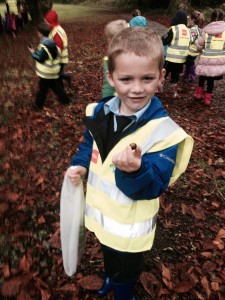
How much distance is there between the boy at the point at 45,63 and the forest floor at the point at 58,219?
0.40 metres

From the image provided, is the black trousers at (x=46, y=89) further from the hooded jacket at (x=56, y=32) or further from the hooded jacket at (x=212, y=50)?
the hooded jacket at (x=212, y=50)

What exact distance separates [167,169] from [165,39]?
19.8 ft

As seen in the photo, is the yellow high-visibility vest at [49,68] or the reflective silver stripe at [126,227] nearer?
the reflective silver stripe at [126,227]

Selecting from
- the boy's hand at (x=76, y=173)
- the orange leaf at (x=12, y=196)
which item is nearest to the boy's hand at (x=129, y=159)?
the boy's hand at (x=76, y=173)

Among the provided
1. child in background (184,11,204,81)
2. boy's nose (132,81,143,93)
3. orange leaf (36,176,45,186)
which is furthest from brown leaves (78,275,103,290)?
child in background (184,11,204,81)

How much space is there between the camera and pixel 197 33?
26.0 ft

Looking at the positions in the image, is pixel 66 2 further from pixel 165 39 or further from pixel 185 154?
pixel 185 154

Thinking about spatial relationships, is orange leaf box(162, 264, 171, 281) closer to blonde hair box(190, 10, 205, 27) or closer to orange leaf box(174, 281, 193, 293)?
orange leaf box(174, 281, 193, 293)

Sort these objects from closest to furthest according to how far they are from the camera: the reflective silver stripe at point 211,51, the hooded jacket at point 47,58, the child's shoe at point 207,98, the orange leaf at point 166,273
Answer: the orange leaf at point 166,273, the hooded jacket at point 47,58, the reflective silver stripe at point 211,51, the child's shoe at point 207,98

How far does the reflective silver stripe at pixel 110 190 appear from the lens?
1.81 m

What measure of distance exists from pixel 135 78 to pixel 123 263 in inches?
50.2

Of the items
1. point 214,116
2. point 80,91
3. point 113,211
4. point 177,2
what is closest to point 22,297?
point 113,211

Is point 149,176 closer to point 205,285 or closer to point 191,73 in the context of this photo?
point 205,285

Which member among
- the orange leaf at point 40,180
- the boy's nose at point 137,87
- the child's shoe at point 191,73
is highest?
the boy's nose at point 137,87
